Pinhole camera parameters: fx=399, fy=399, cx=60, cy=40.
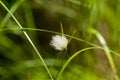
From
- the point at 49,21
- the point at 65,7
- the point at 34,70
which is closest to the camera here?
the point at 34,70

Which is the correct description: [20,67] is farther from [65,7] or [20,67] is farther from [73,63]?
[65,7]

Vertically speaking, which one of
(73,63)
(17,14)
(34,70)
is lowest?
(34,70)

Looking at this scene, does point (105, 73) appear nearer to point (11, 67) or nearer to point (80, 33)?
point (80, 33)

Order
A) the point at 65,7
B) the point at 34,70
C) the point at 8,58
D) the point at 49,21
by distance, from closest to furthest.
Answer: the point at 34,70
the point at 8,58
the point at 65,7
the point at 49,21

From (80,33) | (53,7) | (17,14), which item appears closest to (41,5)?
(53,7)

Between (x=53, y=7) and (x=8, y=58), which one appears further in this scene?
(x=53, y=7)

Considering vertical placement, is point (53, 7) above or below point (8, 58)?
above
